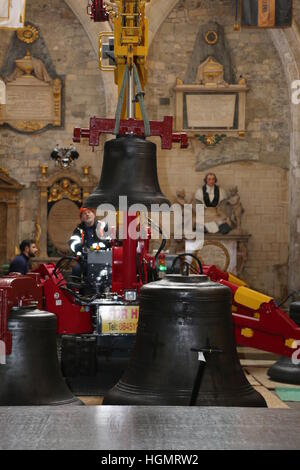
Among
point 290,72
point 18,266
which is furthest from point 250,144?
point 18,266

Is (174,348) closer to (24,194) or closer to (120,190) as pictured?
(120,190)

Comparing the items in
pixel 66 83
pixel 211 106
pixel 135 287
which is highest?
pixel 66 83

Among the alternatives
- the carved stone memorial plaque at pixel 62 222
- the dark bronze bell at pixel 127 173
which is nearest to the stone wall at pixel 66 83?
the carved stone memorial plaque at pixel 62 222

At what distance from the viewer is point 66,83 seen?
18594 millimetres

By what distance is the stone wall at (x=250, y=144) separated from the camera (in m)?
18.1

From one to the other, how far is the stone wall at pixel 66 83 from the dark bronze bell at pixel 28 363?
1294 cm

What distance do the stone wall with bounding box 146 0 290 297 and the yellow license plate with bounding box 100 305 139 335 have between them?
10850 mm

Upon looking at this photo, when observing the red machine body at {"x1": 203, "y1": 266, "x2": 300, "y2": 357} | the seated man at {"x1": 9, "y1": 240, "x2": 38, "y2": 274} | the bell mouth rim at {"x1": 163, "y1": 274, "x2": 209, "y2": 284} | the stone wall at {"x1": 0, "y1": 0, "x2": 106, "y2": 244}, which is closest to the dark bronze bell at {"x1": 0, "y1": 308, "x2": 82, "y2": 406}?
A: the bell mouth rim at {"x1": 163, "y1": 274, "x2": 209, "y2": 284}

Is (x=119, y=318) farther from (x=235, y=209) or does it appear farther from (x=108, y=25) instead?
(x=108, y=25)

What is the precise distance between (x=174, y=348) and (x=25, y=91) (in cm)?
1497

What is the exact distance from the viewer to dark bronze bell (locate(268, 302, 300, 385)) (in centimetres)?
835

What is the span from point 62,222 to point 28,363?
41.3 feet

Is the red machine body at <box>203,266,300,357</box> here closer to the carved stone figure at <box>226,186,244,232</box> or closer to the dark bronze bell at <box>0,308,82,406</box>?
the dark bronze bell at <box>0,308,82,406</box>

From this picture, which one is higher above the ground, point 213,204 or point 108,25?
point 108,25
